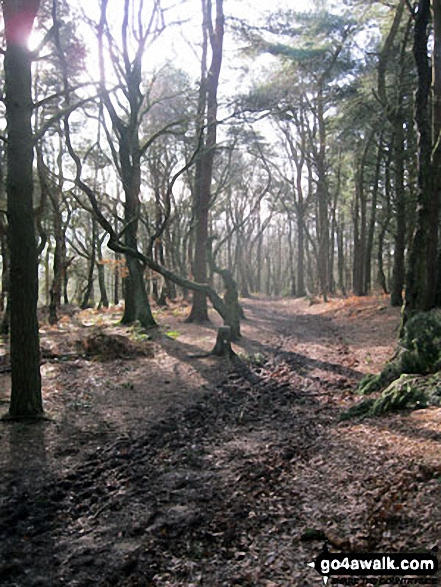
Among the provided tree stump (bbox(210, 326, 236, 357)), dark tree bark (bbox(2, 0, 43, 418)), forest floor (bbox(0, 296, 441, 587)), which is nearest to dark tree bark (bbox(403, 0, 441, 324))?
forest floor (bbox(0, 296, 441, 587))

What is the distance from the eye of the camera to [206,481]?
467 centimetres

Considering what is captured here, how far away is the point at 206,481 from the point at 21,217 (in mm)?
4268

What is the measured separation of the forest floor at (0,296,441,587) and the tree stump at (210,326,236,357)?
187 cm

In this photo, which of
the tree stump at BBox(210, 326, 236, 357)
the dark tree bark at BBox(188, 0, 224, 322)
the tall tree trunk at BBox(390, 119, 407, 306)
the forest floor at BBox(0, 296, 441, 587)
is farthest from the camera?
the dark tree bark at BBox(188, 0, 224, 322)

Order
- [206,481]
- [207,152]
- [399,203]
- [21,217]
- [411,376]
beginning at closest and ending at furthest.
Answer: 1. [206,481]
2. [21,217]
3. [411,376]
4. [399,203]
5. [207,152]

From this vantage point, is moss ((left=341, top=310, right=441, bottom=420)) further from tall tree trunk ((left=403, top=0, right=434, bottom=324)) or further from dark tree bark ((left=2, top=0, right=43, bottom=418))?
dark tree bark ((left=2, top=0, right=43, bottom=418))

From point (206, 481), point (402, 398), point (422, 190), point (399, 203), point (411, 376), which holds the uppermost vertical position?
point (399, 203)

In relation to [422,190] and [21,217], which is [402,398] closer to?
[422,190]

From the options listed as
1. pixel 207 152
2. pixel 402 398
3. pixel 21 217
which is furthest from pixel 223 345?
pixel 207 152

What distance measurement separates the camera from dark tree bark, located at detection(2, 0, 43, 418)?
6.04 m

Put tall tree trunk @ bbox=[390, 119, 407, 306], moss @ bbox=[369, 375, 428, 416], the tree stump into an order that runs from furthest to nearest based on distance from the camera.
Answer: tall tree trunk @ bbox=[390, 119, 407, 306], the tree stump, moss @ bbox=[369, 375, 428, 416]

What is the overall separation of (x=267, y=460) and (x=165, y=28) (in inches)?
537

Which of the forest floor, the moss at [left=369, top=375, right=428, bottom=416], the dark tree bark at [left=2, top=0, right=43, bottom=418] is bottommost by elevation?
the forest floor

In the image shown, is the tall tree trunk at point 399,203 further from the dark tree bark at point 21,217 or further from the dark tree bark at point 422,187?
the dark tree bark at point 21,217
